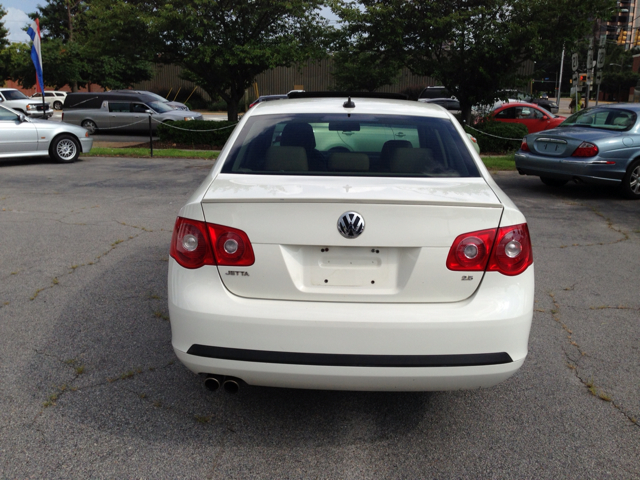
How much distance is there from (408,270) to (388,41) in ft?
54.3

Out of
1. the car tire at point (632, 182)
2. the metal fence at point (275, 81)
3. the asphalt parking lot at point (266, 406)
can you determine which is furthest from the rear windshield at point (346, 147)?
the metal fence at point (275, 81)

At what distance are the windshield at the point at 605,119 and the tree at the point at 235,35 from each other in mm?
10526


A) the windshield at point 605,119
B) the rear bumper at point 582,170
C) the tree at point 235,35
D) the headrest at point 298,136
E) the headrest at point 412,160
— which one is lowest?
the rear bumper at point 582,170

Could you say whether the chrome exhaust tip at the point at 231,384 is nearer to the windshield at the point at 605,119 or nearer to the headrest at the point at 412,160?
the headrest at the point at 412,160

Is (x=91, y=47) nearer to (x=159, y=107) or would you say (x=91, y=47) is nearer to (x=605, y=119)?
(x=159, y=107)

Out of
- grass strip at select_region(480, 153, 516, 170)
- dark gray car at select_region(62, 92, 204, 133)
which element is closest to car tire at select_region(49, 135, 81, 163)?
dark gray car at select_region(62, 92, 204, 133)

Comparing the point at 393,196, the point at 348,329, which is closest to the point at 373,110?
the point at 393,196

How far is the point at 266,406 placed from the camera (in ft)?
11.0

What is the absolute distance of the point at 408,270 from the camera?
2.73 m

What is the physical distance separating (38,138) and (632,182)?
12.4 meters

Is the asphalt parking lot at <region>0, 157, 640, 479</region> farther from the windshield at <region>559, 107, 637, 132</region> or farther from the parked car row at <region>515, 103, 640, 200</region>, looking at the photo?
the windshield at <region>559, 107, 637, 132</region>

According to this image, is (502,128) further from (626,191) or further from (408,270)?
(408,270)

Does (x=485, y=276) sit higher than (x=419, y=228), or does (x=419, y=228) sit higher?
(x=419, y=228)

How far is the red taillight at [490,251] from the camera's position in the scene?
108 inches
